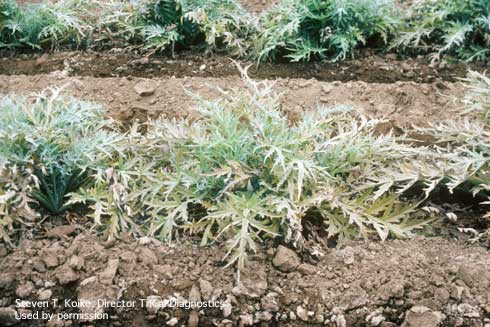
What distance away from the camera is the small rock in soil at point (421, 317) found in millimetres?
2662

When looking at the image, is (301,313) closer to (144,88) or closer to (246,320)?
(246,320)

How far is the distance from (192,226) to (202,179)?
24 cm

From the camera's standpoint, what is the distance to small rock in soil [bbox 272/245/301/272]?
282cm

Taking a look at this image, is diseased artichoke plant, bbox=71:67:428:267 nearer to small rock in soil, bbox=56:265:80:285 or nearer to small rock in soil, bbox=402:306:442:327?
small rock in soil, bbox=56:265:80:285

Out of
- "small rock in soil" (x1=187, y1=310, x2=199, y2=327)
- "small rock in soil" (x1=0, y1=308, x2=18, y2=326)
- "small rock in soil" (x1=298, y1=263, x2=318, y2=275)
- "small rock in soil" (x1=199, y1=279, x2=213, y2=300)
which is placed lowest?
"small rock in soil" (x1=0, y1=308, x2=18, y2=326)

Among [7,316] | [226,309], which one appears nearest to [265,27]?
[226,309]

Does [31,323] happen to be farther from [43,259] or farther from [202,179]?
[202,179]

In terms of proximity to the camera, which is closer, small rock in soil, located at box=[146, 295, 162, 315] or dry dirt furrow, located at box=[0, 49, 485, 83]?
small rock in soil, located at box=[146, 295, 162, 315]

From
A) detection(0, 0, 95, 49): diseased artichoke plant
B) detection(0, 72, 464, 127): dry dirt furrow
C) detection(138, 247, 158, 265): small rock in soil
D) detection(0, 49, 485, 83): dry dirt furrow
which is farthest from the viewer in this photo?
detection(0, 0, 95, 49): diseased artichoke plant

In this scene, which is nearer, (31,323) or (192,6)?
(31,323)

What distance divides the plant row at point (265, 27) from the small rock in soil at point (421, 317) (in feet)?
7.28

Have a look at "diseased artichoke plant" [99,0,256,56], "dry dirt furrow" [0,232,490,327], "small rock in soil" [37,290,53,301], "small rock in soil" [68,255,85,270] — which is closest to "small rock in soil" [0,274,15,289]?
"dry dirt furrow" [0,232,490,327]

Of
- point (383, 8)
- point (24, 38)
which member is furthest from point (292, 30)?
point (24, 38)

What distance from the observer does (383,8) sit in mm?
4766
